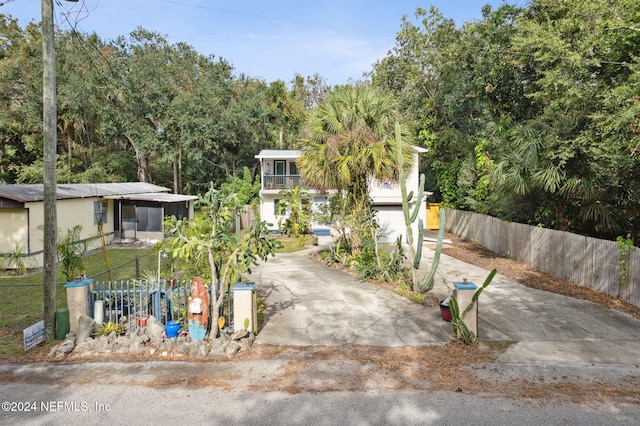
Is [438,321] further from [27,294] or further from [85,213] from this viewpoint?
[85,213]

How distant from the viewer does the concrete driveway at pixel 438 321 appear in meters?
7.79

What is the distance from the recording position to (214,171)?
126 ft

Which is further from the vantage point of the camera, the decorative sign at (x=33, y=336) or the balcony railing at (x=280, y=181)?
the balcony railing at (x=280, y=181)

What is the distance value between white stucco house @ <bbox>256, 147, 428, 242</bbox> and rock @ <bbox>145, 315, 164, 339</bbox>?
13729 mm

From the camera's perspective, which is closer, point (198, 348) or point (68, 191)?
point (198, 348)

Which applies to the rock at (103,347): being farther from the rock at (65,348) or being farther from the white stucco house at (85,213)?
the white stucco house at (85,213)

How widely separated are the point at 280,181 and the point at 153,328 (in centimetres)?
1885

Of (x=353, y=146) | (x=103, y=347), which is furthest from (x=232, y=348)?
(x=353, y=146)

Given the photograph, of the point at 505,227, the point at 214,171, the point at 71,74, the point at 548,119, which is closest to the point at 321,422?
the point at 548,119

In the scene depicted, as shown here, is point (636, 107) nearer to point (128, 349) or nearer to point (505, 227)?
point (505, 227)

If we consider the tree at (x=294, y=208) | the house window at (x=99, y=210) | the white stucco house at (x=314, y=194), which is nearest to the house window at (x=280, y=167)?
the white stucco house at (x=314, y=194)

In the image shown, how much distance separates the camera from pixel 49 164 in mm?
7715

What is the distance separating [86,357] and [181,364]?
1.75 metres

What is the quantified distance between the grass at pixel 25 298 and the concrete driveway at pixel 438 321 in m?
4.32
